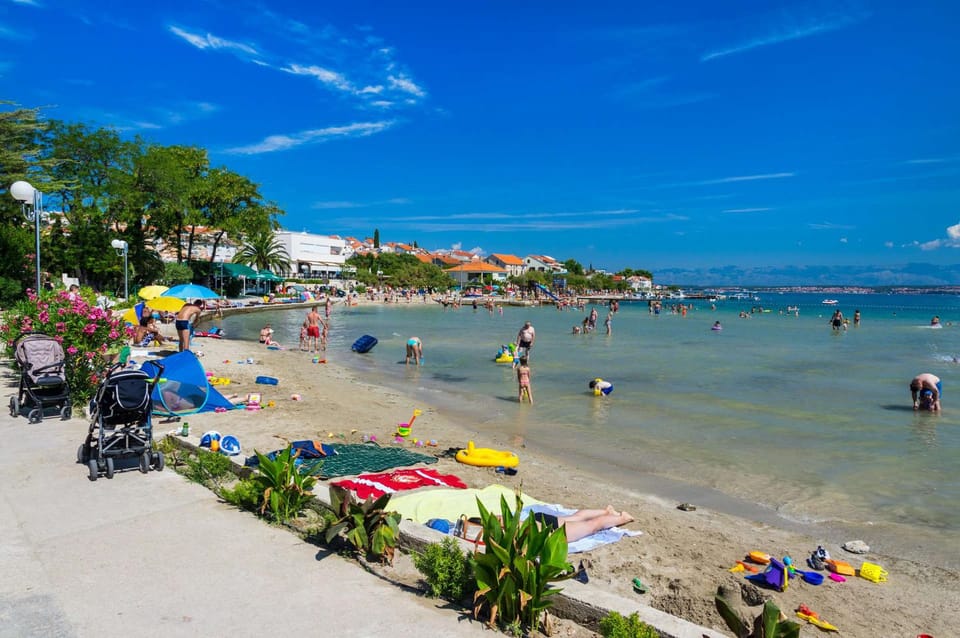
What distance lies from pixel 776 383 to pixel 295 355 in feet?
52.7

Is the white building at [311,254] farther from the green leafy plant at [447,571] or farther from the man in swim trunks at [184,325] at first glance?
the green leafy plant at [447,571]

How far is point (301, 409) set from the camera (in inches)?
447

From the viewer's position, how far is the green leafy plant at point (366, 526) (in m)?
4.29

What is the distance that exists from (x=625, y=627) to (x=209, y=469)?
14.4 ft

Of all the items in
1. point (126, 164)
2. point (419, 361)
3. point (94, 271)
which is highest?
point (126, 164)

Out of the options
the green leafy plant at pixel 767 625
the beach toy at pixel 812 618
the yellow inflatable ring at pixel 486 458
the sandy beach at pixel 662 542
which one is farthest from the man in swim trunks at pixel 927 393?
the green leafy plant at pixel 767 625

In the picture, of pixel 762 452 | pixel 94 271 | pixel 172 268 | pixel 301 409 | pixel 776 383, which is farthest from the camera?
pixel 172 268

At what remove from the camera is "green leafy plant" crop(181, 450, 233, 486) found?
593cm

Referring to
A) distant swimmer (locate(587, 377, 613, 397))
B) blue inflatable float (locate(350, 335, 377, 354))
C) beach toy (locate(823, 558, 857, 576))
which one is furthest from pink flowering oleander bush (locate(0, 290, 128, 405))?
blue inflatable float (locate(350, 335, 377, 354))

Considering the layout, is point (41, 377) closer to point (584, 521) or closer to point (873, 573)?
point (584, 521)

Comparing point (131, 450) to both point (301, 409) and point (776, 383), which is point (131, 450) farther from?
point (776, 383)

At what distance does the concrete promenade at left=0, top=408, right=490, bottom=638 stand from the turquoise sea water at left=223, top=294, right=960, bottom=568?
5.05 m

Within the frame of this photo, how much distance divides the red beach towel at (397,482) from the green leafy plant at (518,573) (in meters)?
2.53

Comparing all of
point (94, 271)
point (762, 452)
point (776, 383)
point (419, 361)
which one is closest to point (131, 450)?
point (762, 452)
